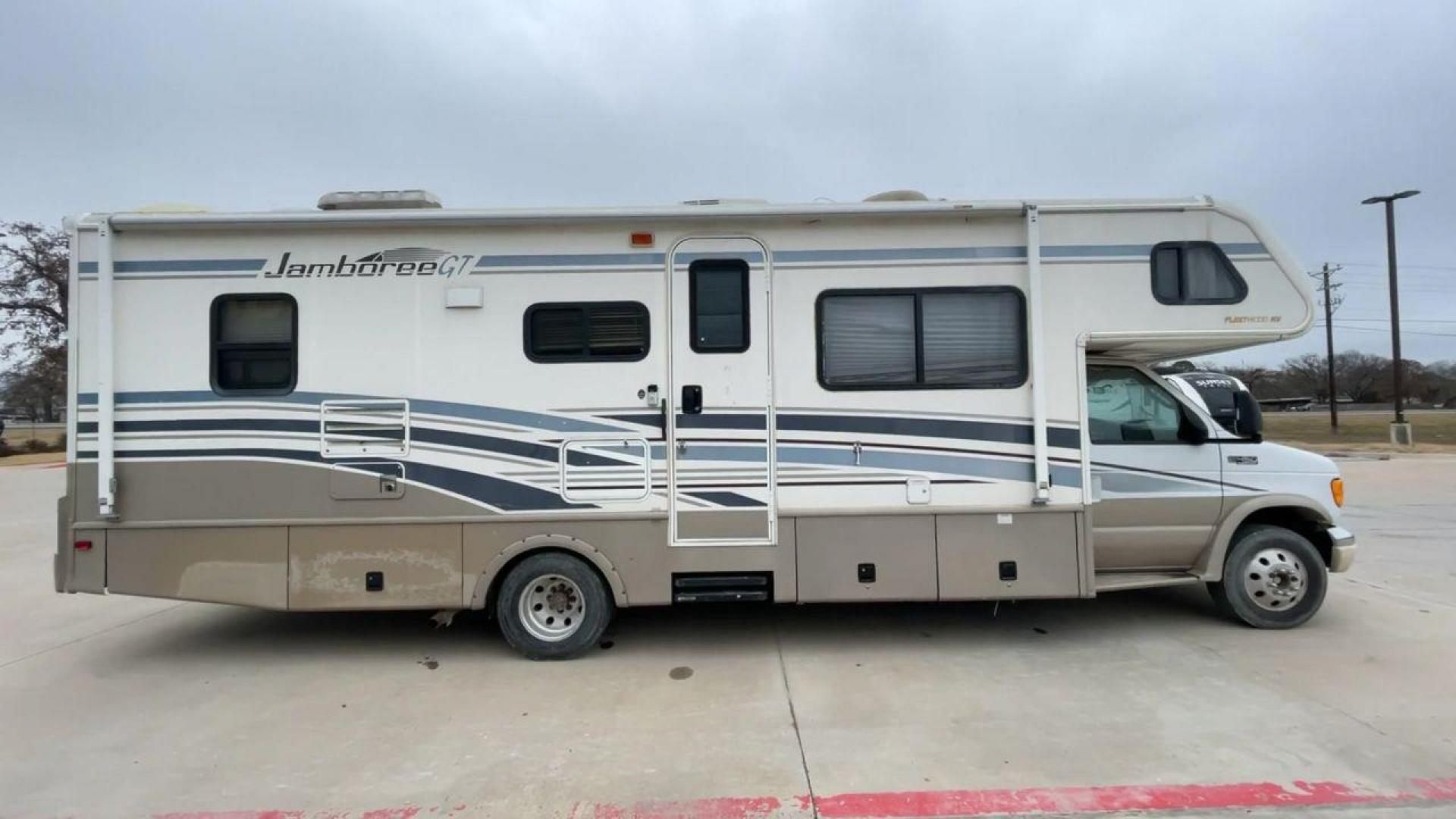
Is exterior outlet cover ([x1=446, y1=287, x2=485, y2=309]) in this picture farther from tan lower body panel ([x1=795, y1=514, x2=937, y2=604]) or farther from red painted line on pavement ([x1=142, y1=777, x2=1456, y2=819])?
red painted line on pavement ([x1=142, y1=777, x2=1456, y2=819])

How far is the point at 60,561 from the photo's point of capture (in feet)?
16.3

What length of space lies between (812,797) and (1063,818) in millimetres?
1038

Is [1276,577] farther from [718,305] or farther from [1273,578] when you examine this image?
[718,305]

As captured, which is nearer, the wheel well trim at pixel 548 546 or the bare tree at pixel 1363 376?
the wheel well trim at pixel 548 546

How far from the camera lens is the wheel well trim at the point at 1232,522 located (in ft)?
17.9

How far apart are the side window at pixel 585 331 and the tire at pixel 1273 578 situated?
448 centimetres

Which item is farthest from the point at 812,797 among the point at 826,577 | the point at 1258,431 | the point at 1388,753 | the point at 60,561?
the point at 60,561

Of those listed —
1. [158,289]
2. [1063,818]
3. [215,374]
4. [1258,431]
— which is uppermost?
[158,289]

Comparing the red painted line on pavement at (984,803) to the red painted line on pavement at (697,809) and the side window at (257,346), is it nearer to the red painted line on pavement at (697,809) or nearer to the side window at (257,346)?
the red painted line on pavement at (697,809)

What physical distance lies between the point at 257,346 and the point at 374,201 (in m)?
1.22

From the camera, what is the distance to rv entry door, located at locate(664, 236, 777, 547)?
199 inches

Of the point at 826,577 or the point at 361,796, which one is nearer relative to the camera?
the point at 361,796

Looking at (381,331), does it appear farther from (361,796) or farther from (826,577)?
(826,577)

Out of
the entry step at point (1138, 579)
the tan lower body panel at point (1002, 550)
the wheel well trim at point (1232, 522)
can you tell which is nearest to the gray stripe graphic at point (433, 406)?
the tan lower body panel at point (1002, 550)
